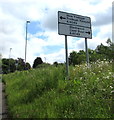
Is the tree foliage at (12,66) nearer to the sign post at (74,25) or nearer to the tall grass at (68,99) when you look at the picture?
the sign post at (74,25)

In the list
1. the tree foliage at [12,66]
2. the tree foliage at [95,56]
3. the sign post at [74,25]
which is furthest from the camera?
the tree foliage at [12,66]

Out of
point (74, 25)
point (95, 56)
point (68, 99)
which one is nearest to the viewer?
point (68, 99)

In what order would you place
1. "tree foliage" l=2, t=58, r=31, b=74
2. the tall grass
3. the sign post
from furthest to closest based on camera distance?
1. "tree foliage" l=2, t=58, r=31, b=74
2. the sign post
3. the tall grass

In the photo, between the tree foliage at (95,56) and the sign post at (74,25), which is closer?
the sign post at (74,25)

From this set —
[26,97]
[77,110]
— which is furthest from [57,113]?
[26,97]

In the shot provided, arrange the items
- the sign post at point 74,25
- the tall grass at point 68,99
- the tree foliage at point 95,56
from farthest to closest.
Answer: the tree foliage at point 95,56 → the sign post at point 74,25 → the tall grass at point 68,99

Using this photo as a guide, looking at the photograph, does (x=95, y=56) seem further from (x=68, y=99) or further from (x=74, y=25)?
(x=68, y=99)

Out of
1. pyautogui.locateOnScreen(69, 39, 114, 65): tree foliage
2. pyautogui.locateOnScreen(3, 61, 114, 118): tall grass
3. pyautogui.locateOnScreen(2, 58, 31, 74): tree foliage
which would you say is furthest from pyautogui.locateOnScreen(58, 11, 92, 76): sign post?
pyautogui.locateOnScreen(2, 58, 31, 74): tree foliage

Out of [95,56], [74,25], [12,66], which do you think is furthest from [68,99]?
[12,66]

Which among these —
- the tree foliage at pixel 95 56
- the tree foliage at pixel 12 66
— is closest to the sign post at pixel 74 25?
the tree foliage at pixel 95 56

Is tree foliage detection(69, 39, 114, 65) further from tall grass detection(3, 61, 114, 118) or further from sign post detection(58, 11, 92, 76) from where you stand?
tall grass detection(3, 61, 114, 118)

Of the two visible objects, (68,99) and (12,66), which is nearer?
(68,99)

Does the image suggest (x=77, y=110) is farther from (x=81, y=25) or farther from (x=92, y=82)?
(x=81, y=25)

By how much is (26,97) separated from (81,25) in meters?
4.28
